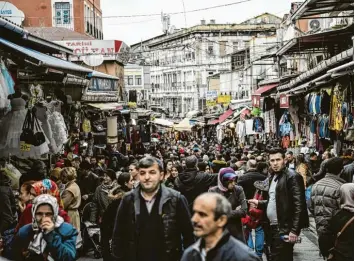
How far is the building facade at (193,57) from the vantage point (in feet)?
298

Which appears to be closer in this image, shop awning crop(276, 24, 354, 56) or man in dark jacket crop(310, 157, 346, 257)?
man in dark jacket crop(310, 157, 346, 257)

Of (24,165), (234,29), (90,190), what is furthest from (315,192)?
(234,29)

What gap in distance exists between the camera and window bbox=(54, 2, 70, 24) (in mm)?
43812

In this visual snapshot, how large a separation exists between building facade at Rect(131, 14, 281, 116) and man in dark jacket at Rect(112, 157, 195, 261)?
250 ft

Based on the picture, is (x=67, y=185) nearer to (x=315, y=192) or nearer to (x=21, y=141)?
(x=21, y=141)

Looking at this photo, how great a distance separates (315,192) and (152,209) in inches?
131

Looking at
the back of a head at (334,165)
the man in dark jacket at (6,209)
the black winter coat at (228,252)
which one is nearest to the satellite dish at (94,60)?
the man in dark jacket at (6,209)

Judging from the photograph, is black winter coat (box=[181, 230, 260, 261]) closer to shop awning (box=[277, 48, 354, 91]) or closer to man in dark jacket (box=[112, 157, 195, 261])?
man in dark jacket (box=[112, 157, 195, 261])

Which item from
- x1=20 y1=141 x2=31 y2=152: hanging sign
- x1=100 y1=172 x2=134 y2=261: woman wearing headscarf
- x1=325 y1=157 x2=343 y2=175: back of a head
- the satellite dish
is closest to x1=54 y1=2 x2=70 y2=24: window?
the satellite dish

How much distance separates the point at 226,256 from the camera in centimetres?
489

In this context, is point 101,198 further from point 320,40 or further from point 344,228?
point 320,40

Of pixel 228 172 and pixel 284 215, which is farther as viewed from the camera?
pixel 228 172

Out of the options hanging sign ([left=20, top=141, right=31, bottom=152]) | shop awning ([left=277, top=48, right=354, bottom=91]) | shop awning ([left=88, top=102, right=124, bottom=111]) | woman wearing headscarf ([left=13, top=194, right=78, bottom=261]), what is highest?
shop awning ([left=277, top=48, right=354, bottom=91])

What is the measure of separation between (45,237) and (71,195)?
4.99 m
